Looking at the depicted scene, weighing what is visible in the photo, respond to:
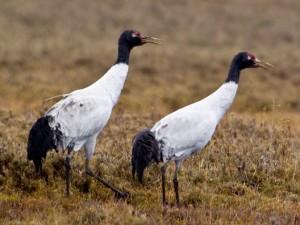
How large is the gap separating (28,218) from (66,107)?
2.03 m

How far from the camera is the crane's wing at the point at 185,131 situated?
850 cm

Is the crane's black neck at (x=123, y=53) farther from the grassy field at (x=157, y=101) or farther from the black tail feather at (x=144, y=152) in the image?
the grassy field at (x=157, y=101)

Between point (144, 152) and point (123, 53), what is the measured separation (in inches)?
63.0

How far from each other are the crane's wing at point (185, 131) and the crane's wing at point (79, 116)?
777 mm

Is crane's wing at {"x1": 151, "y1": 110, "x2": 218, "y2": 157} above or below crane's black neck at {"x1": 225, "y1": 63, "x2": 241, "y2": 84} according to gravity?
below

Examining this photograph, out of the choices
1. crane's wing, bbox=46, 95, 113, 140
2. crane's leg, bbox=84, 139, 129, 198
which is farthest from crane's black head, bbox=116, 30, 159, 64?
crane's leg, bbox=84, 139, 129, 198

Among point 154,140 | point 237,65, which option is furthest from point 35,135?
point 237,65

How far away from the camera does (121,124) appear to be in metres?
13.9

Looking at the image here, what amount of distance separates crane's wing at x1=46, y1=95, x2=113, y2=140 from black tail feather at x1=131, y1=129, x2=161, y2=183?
613 millimetres

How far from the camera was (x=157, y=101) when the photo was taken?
68.9ft

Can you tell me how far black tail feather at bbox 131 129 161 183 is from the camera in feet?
27.7

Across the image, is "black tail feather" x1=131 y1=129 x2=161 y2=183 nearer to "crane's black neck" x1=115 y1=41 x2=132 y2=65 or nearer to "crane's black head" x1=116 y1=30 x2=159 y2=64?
"crane's black neck" x1=115 y1=41 x2=132 y2=65

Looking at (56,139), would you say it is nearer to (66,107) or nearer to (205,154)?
(66,107)

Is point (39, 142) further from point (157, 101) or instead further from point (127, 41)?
point (157, 101)
